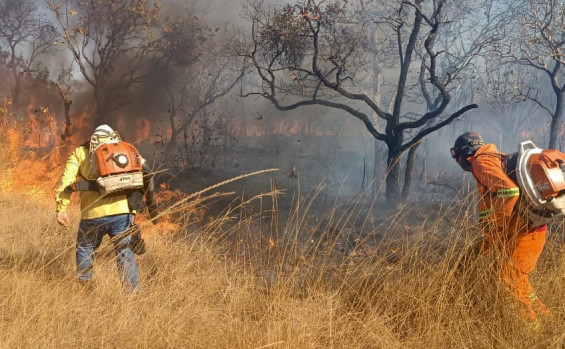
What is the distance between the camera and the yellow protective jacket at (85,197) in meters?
3.37

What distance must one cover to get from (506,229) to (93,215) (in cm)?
304

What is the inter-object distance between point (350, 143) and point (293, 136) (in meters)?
4.90

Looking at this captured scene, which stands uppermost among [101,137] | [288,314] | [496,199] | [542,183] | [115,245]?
[101,137]

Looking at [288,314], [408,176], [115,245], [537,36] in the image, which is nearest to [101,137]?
[115,245]

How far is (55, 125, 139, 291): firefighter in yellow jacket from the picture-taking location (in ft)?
10.8

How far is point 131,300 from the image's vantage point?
266 cm

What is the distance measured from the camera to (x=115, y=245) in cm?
323

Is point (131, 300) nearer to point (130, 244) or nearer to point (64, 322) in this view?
point (64, 322)

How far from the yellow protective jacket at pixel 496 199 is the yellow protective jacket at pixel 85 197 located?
2.73 m

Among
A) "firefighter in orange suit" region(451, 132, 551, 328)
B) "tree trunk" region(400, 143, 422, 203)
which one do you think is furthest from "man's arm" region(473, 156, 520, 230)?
"tree trunk" region(400, 143, 422, 203)

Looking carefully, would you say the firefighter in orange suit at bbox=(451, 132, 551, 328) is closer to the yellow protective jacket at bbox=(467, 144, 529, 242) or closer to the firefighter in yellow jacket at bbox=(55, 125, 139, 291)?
the yellow protective jacket at bbox=(467, 144, 529, 242)

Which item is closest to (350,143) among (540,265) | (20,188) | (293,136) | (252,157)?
(293,136)

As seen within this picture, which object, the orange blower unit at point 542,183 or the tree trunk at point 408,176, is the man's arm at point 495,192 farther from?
the tree trunk at point 408,176

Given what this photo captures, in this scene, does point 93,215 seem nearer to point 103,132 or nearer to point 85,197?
point 85,197
